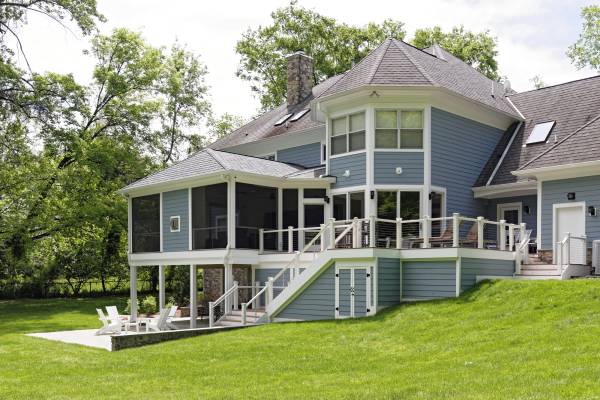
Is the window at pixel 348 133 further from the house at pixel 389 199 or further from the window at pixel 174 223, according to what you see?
the window at pixel 174 223

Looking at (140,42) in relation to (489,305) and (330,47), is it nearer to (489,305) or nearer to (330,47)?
(330,47)

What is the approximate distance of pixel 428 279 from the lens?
680 inches

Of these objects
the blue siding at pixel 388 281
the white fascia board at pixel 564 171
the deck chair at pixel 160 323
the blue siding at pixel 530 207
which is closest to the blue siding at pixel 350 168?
the blue siding at pixel 388 281

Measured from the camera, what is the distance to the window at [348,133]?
70.4 feet

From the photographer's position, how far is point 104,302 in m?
34.8

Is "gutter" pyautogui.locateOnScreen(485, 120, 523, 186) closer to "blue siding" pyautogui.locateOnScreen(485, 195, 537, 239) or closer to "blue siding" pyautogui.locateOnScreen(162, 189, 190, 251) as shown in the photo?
"blue siding" pyautogui.locateOnScreen(485, 195, 537, 239)

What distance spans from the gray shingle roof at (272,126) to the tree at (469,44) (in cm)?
1510

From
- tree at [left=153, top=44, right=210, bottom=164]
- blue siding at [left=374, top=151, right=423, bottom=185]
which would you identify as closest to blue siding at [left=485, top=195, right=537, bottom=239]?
blue siding at [left=374, top=151, right=423, bottom=185]

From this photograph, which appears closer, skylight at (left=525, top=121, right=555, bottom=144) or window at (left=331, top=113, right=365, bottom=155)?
window at (left=331, top=113, right=365, bottom=155)

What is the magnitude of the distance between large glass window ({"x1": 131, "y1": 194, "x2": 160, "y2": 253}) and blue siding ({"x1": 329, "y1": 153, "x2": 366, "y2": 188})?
21.9 feet

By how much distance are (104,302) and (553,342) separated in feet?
91.1

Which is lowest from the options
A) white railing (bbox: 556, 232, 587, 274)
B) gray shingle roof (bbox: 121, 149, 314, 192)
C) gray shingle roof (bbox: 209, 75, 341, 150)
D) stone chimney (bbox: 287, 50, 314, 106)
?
white railing (bbox: 556, 232, 587, 274)

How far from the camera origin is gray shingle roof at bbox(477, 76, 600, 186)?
63.0 ft

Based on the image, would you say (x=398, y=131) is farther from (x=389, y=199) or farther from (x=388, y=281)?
(x=388, y=281)
